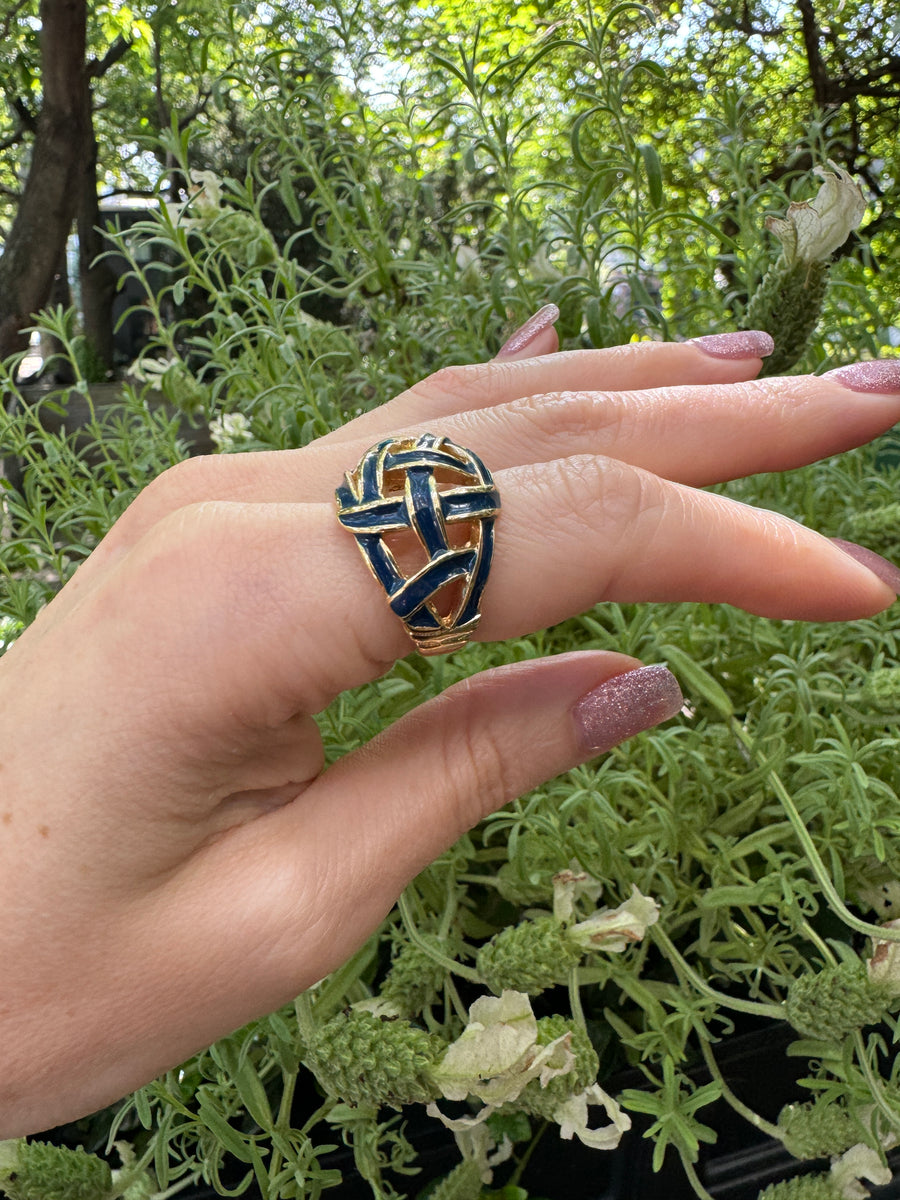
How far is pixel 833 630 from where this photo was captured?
93 cm

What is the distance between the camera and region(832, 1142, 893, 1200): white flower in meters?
0.76

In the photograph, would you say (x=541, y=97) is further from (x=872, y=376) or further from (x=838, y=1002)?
(x=838, y=1002)

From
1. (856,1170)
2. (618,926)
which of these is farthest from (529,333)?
(856,1170)

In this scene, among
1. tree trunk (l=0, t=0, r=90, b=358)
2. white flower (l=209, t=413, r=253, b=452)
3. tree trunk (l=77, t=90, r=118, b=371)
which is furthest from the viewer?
tree trunk (l=77, t=90, r=118, b=371)

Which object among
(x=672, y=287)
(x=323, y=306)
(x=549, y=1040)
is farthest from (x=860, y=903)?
(x=323, y=306)

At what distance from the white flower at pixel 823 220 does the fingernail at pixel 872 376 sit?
182mm

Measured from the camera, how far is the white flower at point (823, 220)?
2.59 feet

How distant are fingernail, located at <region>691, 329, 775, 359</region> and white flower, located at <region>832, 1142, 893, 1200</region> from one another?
25.7 inches

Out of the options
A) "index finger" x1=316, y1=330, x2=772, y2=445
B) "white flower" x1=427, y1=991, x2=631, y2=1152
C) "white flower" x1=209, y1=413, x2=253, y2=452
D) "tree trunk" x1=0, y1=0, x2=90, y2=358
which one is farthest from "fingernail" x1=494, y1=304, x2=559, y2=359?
"tree trunk" x1=0, y1=0, x2=90, y2=358

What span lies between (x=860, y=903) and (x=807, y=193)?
29.5 inches

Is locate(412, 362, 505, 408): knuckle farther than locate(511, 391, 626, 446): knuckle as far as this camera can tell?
Yes

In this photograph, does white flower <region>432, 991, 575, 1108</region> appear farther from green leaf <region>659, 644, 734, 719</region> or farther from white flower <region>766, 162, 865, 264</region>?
white flower <region>766, 162, 865, 264</region>

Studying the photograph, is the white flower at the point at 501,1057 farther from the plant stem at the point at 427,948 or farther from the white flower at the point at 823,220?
the white flower at the point at 823,220

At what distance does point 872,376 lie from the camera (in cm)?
69
